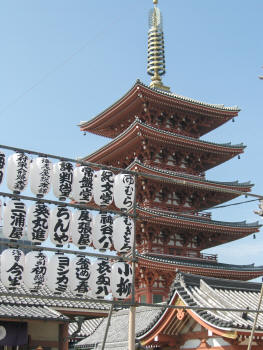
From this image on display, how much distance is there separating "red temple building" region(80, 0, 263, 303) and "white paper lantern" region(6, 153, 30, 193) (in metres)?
18.6

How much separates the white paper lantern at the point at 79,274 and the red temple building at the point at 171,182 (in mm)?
17792

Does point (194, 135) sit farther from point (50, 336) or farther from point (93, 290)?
point (93, 290)

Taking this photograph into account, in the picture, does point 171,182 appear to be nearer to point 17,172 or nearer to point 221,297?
point 221,297

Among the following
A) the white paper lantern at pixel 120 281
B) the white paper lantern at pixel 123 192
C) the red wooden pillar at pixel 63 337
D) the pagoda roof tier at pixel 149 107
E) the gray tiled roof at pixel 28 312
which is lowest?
the red wooden pillar at pixel 63 337

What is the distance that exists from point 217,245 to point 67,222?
2522 cm

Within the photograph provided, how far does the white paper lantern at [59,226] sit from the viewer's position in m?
12.4

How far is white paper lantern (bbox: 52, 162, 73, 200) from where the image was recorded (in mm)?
12773

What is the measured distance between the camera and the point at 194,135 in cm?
3825

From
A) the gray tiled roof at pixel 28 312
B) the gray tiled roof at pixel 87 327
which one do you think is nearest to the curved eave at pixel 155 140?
the gray tiled roof at pixel 87 327

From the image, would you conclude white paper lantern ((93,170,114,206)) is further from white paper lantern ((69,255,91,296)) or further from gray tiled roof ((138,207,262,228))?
gray tiled roof ((138,207,262,228))

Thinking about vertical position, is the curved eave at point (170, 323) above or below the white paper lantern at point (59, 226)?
below

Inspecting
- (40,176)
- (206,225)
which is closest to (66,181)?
(40,176)

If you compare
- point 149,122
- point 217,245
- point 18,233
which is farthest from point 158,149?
point 18,233

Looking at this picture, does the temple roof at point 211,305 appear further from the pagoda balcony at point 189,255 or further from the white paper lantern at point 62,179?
the pagoda balcony at point 189,255
